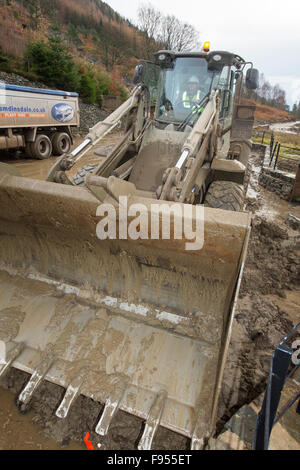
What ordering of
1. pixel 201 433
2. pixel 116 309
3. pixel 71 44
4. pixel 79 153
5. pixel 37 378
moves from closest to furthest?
pixel 201 433 → pixel 37 378 → pixel 116 309 → pixel 79 153 → pixel 71 44

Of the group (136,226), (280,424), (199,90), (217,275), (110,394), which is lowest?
(280,424)

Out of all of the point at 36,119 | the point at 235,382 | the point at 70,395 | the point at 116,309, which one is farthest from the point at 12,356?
the point at 36,119

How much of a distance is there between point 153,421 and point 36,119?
9.80 m

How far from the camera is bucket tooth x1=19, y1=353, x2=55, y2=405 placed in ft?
6.60

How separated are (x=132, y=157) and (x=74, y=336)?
2.76 m

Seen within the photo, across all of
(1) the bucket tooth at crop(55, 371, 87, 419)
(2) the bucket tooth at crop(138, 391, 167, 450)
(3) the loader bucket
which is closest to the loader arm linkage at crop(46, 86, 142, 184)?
(3) the loader bucket

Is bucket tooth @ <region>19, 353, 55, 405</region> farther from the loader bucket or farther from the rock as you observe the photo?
the rock

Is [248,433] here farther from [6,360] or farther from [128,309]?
[6,360]

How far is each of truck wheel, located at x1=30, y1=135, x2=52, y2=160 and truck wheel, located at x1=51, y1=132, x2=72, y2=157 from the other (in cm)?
34

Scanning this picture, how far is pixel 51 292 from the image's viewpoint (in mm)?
2709

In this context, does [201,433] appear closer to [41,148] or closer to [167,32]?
[41,148]

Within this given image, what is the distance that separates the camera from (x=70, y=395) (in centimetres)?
200

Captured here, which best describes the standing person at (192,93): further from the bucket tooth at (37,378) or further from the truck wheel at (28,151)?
the truck wheel at (28,151)
